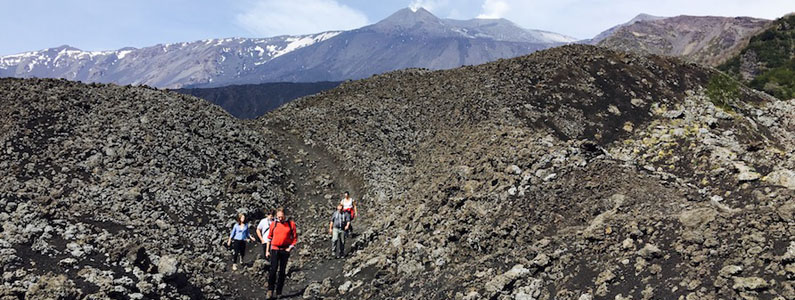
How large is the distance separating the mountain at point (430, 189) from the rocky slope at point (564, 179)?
0.23ft

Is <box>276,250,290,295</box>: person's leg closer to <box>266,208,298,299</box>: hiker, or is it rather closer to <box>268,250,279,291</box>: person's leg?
<box>266,208,298,299</box>: hiker

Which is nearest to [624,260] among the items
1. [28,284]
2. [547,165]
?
[547,165]

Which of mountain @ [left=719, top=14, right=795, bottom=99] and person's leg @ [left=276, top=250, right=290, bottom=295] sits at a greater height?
mountain @ [left=719, top=14, right=795, bottom=99]

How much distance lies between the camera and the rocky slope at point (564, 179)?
9.59 meters

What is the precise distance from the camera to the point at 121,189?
17.8 m

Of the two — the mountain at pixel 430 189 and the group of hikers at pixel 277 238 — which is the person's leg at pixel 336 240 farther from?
the mountain at pixel 430 189

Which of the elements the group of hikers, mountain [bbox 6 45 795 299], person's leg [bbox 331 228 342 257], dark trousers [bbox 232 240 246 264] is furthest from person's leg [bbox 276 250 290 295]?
person's leg [bbox 331 228 342 257]

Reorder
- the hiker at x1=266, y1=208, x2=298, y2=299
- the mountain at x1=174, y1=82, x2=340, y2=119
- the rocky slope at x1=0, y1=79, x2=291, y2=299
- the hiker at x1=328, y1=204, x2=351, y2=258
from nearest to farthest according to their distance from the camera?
the rocky slope at x1=0, y1=79, x2=291, y2=299, the hiker at x1=266, y1=208, x2=298, y2=299, the hiker at x1=328, y1=204, x2=351, y2=258, the mountain at x1=174, y1=82, x2=340, y2=119

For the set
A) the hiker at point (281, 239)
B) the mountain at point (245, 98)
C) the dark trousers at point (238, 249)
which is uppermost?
the mountain at point (245, 98)

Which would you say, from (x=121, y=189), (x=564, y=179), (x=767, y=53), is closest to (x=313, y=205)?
(x=121, y=189)

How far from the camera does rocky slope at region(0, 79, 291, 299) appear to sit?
12164mm

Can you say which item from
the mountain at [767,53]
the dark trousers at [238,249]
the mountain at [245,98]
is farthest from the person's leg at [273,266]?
the mountain at [245,98]

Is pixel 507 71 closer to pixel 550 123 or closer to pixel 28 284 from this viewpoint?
pixel 550 123

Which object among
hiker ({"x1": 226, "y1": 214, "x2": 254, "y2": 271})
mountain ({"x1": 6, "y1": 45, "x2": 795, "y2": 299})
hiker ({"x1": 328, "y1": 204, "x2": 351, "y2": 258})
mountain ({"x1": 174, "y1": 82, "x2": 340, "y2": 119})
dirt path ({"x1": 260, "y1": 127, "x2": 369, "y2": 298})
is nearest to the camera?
mountain ({"x1": 6, "y1": 45, "x2": 795, "y2": 299})
